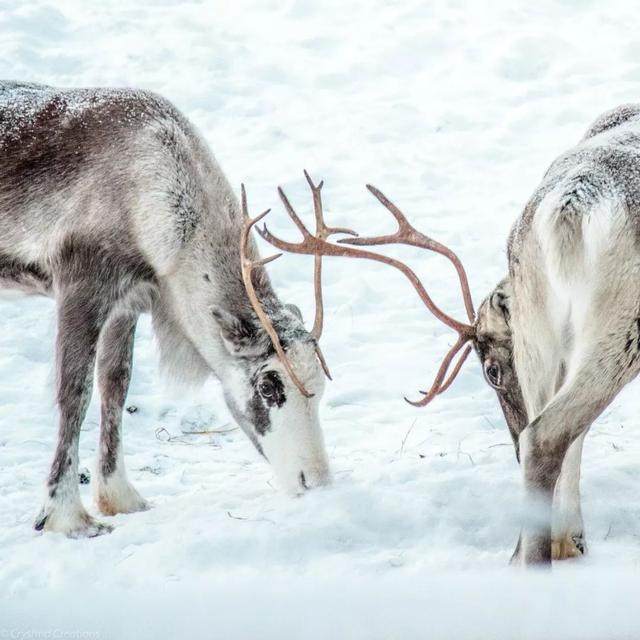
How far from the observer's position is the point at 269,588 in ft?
11.9

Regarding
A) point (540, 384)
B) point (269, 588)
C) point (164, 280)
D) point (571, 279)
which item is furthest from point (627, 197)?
point (164, 280)

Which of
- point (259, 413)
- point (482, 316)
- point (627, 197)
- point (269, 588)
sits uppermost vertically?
point (627, 197)

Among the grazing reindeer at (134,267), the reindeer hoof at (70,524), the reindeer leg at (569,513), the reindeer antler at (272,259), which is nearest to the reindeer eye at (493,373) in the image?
the reindeer leg at (569,513)

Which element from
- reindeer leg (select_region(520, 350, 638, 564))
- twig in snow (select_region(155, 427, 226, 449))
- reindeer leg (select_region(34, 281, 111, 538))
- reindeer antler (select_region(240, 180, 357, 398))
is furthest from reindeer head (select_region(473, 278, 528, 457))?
twig in snow (select_region(155, 427, 226, 449))

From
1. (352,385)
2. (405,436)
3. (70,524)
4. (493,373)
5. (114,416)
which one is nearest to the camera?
(493,373)

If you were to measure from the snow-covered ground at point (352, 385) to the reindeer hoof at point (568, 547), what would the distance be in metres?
0.08

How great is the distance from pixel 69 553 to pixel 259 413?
3.33 ft

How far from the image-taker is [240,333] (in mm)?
4660

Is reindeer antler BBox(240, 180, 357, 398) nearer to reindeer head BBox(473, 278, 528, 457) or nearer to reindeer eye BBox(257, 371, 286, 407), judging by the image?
reindeer eye BBox(257, 371, 286, 407)

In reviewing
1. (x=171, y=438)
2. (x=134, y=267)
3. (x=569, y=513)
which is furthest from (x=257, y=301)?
(x=569, y=513)

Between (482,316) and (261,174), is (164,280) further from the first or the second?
(261,174)

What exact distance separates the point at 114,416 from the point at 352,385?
1678mm

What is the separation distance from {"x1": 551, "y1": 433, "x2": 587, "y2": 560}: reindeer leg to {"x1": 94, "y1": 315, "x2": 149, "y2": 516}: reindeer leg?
1.85m

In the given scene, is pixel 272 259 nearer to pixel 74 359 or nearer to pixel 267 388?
pixel 267 388
